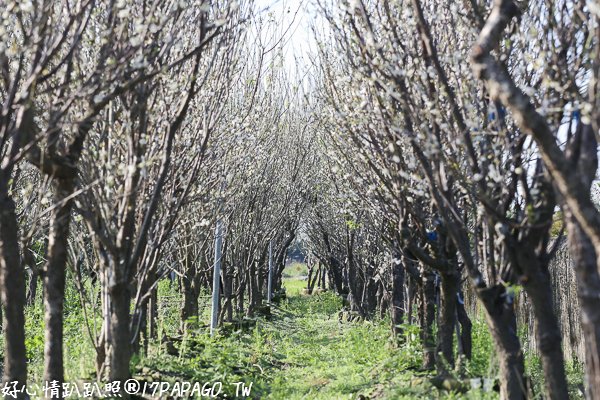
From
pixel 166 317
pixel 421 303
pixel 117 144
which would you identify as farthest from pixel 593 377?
pixel 166 317

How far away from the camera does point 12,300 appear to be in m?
3.30

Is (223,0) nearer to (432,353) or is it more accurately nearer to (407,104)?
(407,104)

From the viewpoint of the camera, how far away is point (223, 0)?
19.0 feet

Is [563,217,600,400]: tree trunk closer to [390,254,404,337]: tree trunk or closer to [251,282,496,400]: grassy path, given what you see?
[251,282,496,400]: grassy path

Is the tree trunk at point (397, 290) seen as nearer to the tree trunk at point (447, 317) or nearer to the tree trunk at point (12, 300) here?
the tree trunk at point (447, 317)

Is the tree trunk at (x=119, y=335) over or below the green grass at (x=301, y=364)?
over

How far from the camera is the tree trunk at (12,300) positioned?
3221 millimetres

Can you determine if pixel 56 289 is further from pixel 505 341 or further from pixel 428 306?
pixel 428 306

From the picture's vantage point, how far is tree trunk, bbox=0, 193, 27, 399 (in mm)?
3221

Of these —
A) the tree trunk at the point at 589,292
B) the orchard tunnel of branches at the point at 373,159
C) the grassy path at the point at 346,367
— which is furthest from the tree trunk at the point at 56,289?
the tree trunk at the point at 589,292

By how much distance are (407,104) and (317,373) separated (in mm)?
4896

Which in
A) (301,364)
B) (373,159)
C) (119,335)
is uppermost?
(373,159)

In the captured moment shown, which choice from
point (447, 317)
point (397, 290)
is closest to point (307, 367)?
point (397, 290)

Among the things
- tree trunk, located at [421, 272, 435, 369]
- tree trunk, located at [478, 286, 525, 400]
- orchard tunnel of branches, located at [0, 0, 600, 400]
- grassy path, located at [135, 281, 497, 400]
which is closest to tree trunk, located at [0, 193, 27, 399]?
orchard tunnel of branches, located at [0, 0, 600, 400]
